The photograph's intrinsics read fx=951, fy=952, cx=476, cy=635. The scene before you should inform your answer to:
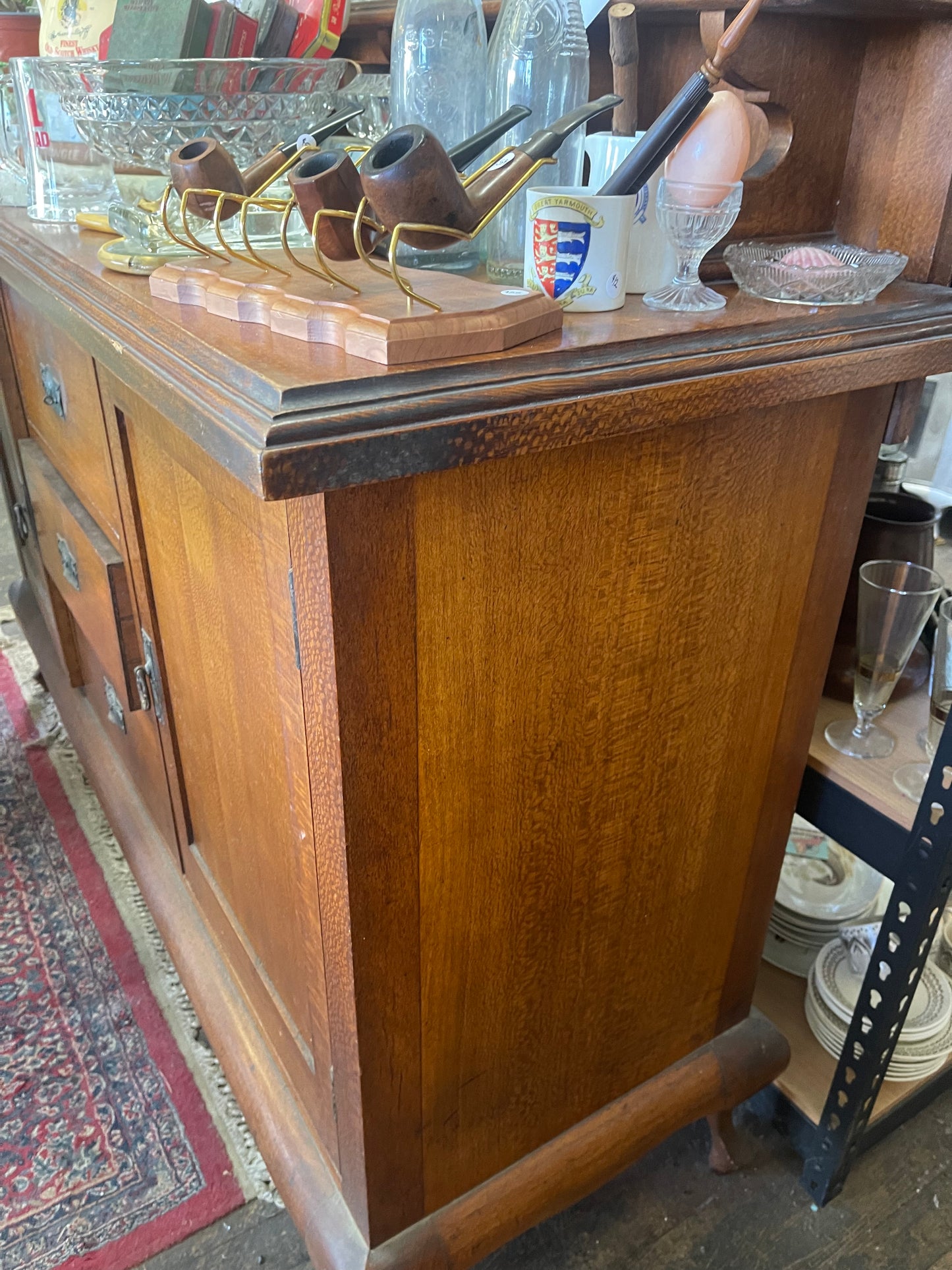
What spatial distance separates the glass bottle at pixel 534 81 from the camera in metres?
0.63

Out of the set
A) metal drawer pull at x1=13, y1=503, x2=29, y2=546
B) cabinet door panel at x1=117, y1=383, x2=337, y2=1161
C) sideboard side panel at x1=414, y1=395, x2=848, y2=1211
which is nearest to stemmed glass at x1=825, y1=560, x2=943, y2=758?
sideboard side panel at x1=414, y1=395, x2=848, y2=1211

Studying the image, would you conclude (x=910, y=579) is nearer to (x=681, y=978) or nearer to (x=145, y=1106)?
(x=681, y=978)

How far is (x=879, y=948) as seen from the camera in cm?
79

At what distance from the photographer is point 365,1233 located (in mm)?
698

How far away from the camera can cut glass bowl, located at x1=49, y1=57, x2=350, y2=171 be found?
0.64m

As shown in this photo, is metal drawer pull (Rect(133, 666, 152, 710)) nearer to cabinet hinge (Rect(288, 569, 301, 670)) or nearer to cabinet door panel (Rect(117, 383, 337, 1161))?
cabinet door panel (Rect(117, 383, 337, 1161))

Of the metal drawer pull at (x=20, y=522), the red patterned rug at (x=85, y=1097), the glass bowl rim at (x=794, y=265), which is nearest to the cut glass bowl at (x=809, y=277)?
the glass bowl rim at (x=794, y=265)

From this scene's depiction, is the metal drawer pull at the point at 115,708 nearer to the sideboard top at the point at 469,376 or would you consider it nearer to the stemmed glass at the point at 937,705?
the sideboard top at the point at 469,376

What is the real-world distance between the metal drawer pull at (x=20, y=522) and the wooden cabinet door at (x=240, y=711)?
664 mm

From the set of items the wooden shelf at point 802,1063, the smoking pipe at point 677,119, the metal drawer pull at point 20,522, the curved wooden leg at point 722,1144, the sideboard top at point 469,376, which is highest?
the smoking pipe at point 677,119

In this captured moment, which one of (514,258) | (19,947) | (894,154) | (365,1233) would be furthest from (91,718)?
(894,154)

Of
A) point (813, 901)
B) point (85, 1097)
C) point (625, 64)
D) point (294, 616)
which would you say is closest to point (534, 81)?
point (625, 64)

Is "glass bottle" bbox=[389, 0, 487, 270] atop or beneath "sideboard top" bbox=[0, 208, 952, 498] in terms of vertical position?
atop

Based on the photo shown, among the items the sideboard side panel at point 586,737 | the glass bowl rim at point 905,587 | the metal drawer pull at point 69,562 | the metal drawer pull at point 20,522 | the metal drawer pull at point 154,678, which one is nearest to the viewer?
the sideboard side panel at point 586,737
